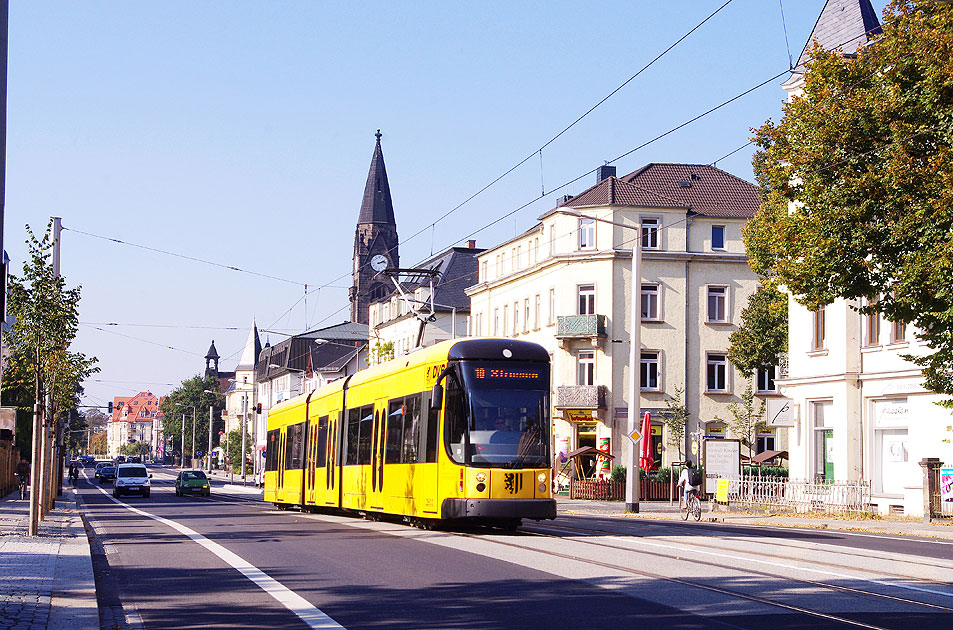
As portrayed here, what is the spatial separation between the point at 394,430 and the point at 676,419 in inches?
1520

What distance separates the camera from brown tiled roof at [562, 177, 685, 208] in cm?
6284

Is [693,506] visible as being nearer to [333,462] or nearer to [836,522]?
[836,522]

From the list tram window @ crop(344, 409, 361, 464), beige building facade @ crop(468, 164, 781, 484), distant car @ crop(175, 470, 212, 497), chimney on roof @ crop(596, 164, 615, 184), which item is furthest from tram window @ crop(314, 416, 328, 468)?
chimney on roof @ crop(596, 164, 615, 184)

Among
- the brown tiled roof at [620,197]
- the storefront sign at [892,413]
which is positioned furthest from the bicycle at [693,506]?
the brown tiled roof at [620,197]

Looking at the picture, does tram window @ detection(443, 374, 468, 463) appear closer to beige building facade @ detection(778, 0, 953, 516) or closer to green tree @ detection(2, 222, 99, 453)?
green tree @ detection(2, 222, 99, 453)

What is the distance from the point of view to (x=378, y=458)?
25.9 metres

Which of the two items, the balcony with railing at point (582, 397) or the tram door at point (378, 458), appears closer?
the tram door at point (378, 458)

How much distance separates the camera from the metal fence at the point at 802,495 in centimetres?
3695

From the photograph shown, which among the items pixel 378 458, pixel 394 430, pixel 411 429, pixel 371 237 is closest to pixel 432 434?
pixel 411 429

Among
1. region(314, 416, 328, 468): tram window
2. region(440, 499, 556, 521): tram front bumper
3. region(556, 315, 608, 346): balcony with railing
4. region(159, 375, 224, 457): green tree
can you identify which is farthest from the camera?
region(159, 375, 224, 457): green tree

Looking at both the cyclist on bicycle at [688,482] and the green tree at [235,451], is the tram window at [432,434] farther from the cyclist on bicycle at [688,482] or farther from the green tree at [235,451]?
the green tree at [235,451]

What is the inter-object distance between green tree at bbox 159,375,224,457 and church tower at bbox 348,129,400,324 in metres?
Result: 38.3

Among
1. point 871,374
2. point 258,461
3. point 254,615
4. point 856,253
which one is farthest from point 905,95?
point 258,461

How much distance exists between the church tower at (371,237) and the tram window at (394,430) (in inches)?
5016
